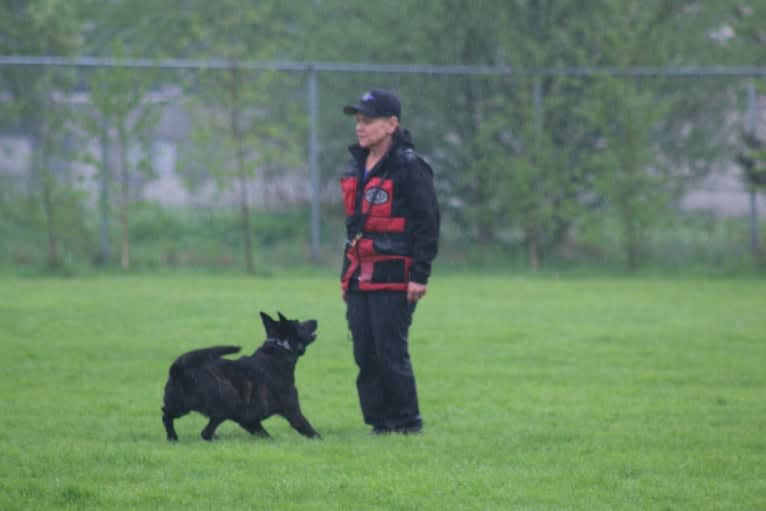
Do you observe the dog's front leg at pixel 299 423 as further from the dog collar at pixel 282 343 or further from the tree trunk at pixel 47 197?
the tree trunk at pixel 47 197

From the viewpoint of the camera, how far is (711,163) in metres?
17.5

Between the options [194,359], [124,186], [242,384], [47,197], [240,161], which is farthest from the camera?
[240,161]

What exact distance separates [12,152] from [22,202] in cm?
61

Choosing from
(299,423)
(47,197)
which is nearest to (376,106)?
(299,423)

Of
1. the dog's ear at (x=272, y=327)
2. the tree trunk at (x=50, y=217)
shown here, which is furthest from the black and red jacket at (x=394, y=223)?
the tree trunk at (x=50, y=217)

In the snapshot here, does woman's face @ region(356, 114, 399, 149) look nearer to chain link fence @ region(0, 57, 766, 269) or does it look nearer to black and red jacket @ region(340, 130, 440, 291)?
black and red jacket @ region(340, 130, 440, 291)

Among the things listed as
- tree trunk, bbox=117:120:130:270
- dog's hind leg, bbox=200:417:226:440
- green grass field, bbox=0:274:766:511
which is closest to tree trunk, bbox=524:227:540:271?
green grass field, bbox=0:274:766:511

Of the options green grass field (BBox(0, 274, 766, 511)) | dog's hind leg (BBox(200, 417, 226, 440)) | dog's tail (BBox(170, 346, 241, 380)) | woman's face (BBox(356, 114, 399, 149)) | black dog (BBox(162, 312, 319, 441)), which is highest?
woman's face (BBox(356, 114, 399, 149))

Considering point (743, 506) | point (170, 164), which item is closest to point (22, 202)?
point (170, 164)

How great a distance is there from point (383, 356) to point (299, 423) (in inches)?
22.6

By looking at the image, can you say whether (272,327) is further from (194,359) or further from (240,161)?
(240,161)

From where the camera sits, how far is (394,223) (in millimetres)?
6930

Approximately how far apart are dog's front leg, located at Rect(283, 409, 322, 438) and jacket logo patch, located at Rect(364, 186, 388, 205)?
1188 mm

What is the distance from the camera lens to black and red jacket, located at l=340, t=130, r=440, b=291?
22.6ft
